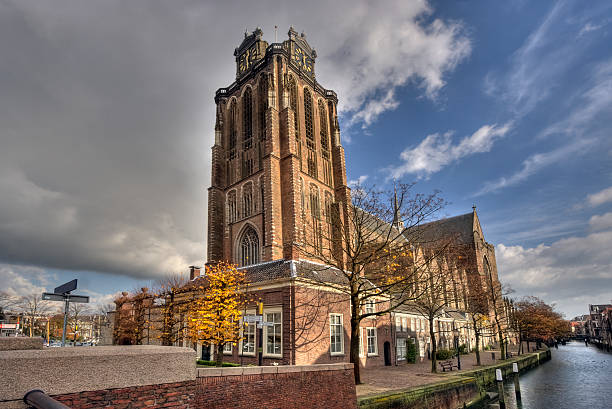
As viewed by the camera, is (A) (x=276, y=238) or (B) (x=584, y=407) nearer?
(B) (x=584, y=407)

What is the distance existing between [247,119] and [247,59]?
9.90 m

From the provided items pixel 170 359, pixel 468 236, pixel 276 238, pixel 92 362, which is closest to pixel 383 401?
pixel 170 359

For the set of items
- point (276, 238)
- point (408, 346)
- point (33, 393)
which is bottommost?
point (408, 346)

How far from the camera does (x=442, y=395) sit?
17.8 m

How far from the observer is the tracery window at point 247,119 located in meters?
43.4

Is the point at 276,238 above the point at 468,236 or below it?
below

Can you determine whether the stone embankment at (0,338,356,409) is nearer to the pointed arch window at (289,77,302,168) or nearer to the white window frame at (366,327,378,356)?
the white window frame at (366,327,378,356)

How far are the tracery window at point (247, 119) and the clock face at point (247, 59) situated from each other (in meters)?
4.43

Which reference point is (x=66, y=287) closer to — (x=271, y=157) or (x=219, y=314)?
(x=219, y=314)

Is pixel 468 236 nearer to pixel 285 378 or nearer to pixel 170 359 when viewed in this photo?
pixel 285 378

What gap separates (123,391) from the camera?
15.9ft

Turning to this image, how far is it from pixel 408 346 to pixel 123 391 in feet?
103

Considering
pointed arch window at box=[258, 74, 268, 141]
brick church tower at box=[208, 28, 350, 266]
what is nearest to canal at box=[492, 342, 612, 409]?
brick church tower at box=[208, 28, 350, 266]

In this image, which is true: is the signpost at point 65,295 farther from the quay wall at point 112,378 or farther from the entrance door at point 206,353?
the entrance door at point 206,353
